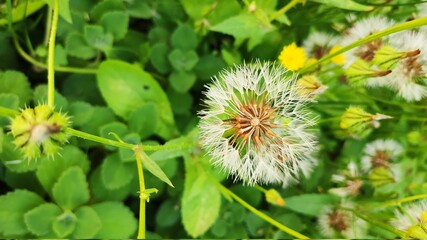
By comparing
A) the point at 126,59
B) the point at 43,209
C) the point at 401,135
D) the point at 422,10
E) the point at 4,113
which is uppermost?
the point at 422,10

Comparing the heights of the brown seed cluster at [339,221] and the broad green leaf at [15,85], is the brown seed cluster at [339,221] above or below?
below

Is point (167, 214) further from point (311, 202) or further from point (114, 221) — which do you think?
point (311, 202)

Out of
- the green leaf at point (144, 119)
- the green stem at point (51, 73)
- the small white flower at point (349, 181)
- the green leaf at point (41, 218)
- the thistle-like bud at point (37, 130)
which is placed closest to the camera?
the thistle-like bud at point (37, 130)

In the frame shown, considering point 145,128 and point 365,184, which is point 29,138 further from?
point 365,184

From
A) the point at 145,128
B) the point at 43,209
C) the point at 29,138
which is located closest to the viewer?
the point at 29,138

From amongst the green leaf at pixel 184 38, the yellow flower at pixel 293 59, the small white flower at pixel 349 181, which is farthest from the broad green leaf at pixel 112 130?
the small white flower at pixel 349 181

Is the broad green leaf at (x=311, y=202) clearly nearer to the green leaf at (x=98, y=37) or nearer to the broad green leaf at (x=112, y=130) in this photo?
the broad green leaf at (x=112, y=130)

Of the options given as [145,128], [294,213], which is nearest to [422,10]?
[294,213]
